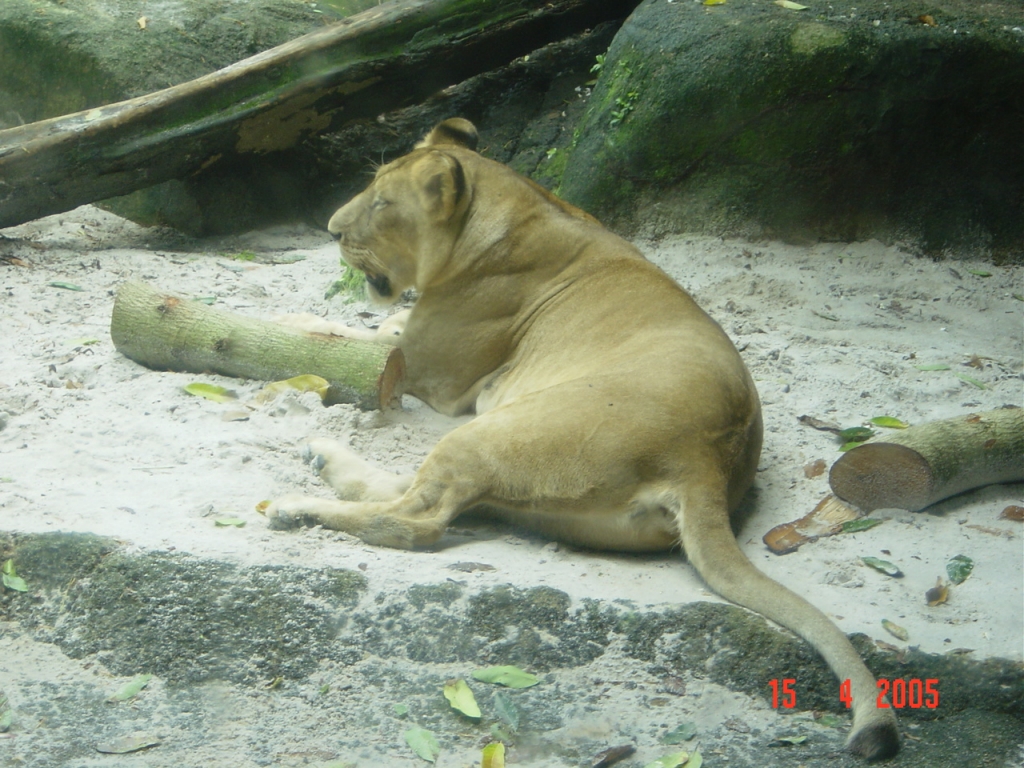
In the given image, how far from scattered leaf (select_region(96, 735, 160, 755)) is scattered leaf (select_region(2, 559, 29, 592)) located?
31.2 inches

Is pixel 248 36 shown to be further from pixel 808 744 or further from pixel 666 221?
pixel 808 744

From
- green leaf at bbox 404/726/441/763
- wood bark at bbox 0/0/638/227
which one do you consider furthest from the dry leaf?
wood bark at bbox 0/0/638/227

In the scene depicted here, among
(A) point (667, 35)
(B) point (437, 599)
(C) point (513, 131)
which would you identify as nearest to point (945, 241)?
(A) point (667, 35)

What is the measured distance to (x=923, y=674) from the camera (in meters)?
3.14

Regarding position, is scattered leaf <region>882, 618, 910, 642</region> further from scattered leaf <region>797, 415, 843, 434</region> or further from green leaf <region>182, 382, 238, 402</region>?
green leaf <region>182, 382, 238, 402</region>

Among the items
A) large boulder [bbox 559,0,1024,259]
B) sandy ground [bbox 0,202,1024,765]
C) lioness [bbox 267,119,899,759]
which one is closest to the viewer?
sandy ground [bbox 0,202,1024,765]

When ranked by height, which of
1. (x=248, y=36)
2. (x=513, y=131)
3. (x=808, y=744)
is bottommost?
(x=808, y=744)

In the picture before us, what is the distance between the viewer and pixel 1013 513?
395 cm

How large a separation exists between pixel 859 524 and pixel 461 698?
5.89 feet

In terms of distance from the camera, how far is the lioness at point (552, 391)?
12.2ft

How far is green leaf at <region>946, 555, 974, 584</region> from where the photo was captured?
3561 millimetres

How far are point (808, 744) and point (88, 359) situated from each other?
396 cm

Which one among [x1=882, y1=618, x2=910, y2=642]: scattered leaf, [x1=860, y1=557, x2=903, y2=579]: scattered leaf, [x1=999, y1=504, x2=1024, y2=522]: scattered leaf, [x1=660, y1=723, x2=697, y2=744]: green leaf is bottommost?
[x1=660, y1=723, x2=697, y2=744]: green leaf

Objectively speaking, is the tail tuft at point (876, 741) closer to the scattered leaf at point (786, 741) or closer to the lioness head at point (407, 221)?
the scattered leaf at point (786, 741)
